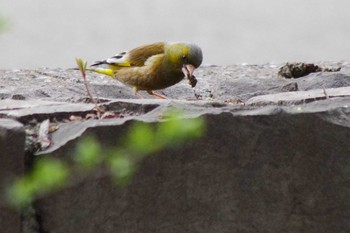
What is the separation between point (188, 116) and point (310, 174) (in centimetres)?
35

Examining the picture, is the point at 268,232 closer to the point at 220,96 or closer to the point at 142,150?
the point at 142,150

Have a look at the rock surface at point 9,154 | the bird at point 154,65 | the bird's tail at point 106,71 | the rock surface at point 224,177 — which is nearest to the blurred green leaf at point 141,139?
the rock surface at point 224,177

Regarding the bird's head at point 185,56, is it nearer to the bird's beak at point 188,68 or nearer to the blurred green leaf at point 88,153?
the bird's beak at point 188,68

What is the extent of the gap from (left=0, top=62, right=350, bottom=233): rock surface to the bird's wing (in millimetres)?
1649

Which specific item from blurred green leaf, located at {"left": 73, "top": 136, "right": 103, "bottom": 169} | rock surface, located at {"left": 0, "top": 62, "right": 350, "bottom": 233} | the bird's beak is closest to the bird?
the bird's beak

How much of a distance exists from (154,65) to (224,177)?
1692 mm

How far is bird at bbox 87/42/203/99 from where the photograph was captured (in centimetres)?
331

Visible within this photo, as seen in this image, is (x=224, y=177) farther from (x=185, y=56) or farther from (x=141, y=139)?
(x=185, y=56)

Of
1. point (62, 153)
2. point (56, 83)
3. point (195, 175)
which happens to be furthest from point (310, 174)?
point (56, 83)

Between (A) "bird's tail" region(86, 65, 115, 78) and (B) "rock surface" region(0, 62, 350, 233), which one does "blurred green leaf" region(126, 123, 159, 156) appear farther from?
(A) "bird's tail" region(86, 65, 115, 78)

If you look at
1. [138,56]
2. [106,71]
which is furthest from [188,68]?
[106,71]

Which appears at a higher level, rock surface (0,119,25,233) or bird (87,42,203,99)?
bird (87,42,203,99)

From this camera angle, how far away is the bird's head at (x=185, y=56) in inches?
127

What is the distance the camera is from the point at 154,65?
140 inches
